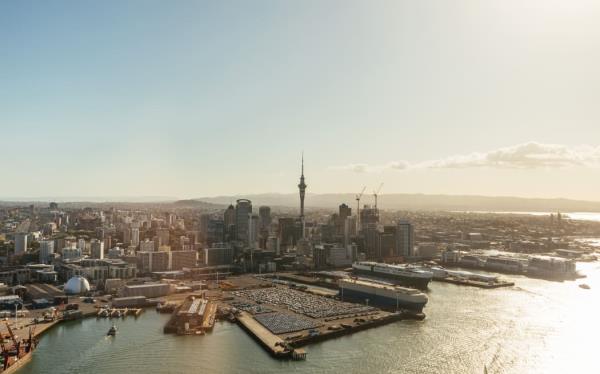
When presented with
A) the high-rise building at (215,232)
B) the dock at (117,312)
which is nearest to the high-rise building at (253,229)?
the high-rise building at (215,232)

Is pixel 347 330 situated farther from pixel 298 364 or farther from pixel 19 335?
pixel 19 335

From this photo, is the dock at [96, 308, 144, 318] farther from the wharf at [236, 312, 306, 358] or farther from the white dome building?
the white dome building

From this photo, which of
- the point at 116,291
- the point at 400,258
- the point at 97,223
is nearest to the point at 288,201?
the point at 97,223

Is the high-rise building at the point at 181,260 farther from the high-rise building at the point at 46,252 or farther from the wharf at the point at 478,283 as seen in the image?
the wharf at the point at 478,283

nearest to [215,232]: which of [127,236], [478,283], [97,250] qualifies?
[127,236]

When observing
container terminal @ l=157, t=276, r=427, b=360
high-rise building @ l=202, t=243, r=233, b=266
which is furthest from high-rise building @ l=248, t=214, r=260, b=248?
container terminal @ l=157, t=276, r=427, b=360

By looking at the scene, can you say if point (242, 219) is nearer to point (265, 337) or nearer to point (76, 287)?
point (76, 287)
